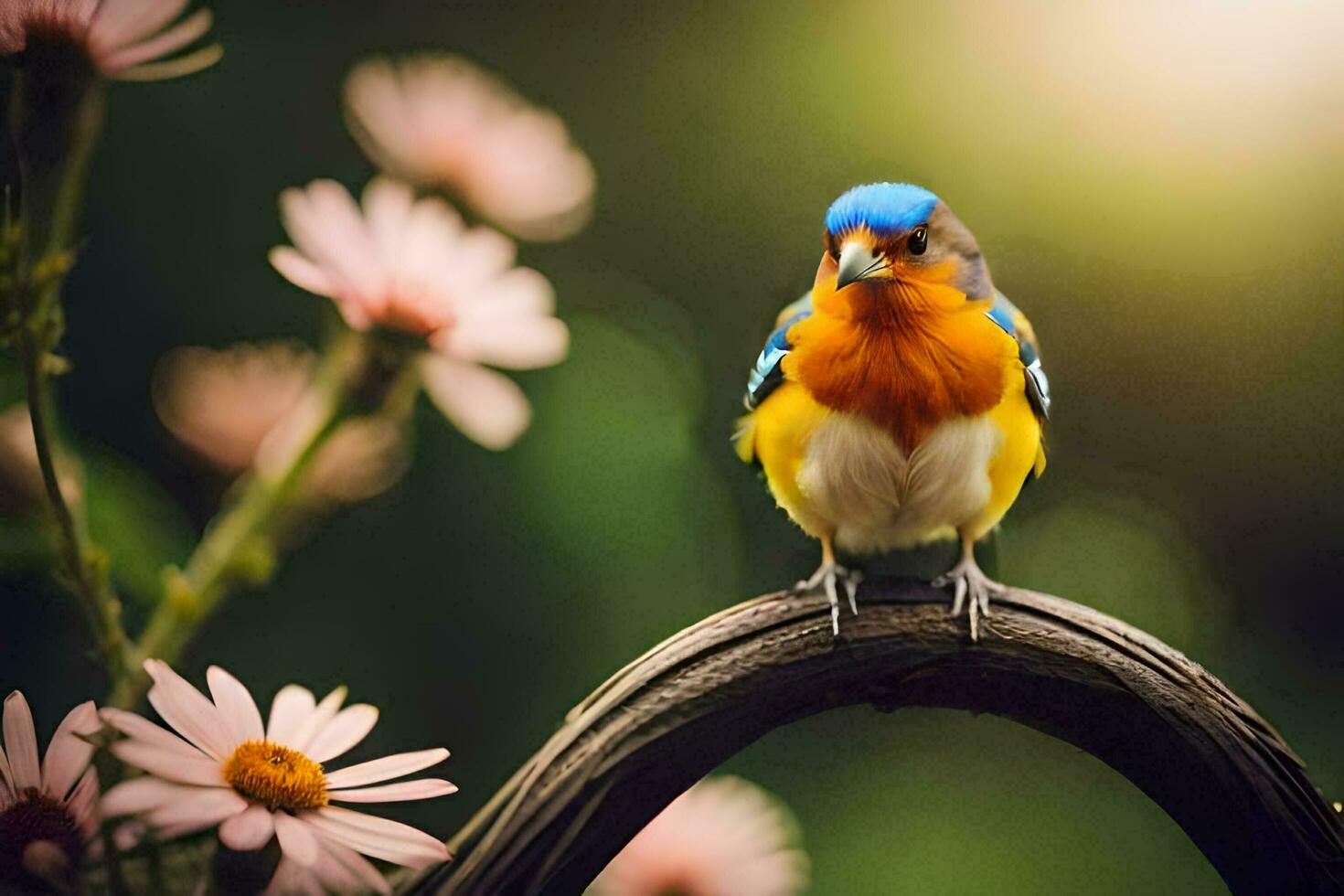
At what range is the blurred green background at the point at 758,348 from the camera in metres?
1.18

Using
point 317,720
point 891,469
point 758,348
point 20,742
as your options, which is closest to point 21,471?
point 20,742

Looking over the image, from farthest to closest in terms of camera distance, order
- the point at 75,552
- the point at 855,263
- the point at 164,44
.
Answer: the point at 164,44, the point at 75,552, the point at 855,263

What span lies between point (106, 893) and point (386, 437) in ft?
1.63

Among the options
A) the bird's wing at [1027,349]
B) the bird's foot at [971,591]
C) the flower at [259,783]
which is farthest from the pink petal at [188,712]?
the bird's wing at [1027,349]

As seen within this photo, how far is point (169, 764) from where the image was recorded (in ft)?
3.44

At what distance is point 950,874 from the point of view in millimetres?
1183

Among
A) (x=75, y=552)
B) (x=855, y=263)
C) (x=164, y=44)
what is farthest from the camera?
(x=164, y=44)

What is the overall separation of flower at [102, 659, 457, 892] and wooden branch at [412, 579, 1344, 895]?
0.09 metres

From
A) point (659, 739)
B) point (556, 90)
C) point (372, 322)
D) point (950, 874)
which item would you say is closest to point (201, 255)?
point (372, 322)

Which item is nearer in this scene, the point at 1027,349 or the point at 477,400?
the point at 1027,349

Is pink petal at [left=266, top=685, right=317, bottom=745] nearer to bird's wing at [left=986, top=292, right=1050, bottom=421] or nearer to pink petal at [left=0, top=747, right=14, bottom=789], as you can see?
pink petal at [left=0, top=747, right=14, bottom=789]

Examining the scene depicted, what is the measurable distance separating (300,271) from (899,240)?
0.61 meters

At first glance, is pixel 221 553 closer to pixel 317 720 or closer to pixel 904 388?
pixel 317 720

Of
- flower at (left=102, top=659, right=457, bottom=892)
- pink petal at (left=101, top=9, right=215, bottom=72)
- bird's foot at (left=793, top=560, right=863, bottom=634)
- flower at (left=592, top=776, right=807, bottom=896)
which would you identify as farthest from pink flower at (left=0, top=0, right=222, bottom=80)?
flower at (left=592, top=776, right=807, bottom=896)
